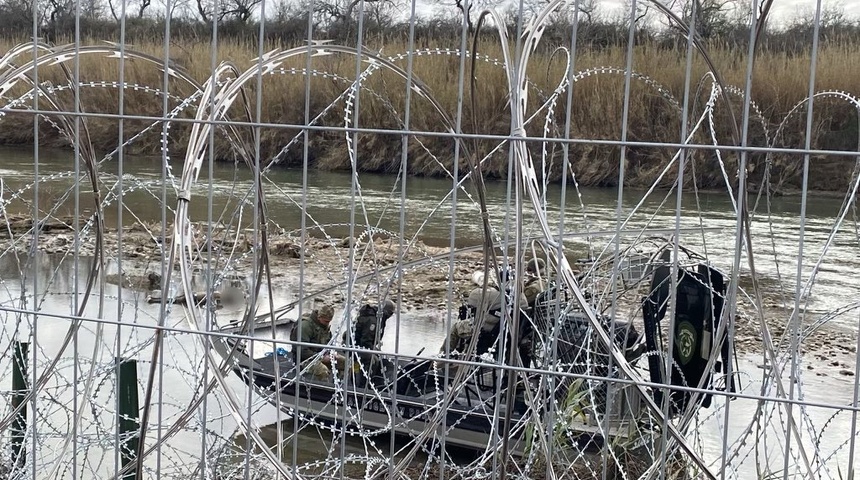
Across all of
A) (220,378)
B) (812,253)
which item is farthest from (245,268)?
(220,378)

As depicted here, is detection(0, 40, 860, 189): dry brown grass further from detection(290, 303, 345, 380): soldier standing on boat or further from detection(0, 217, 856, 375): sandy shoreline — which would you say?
detection(290, 303, 345, 380): soldier standing on boat

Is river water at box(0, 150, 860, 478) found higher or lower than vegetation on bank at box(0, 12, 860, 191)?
lower

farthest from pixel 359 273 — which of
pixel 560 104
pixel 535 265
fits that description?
pixel 560 104

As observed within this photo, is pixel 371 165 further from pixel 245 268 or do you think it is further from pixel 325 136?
pixel 245 268

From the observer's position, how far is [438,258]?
456 centimetres

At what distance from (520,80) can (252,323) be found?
3.51 ft

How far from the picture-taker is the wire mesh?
3.09 m

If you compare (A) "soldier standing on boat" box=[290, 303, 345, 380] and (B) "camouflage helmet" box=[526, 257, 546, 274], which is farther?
(A) "soldier standing on boat" box=[290, 303, 345, 380]

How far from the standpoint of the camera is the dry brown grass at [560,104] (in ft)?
51.6

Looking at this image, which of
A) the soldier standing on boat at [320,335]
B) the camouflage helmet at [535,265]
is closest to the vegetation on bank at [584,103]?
the camouflage helmet at [535,265]

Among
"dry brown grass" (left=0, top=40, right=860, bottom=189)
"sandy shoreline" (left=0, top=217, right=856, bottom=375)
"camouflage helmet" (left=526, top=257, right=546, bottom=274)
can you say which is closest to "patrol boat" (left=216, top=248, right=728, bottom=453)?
"camouflage helmet" (left=526, top=257, right=546, bottom=274)

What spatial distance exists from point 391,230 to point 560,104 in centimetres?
523

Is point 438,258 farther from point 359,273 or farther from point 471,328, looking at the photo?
point 359,273

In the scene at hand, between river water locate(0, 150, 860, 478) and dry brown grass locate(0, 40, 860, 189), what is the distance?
33.7 inches
